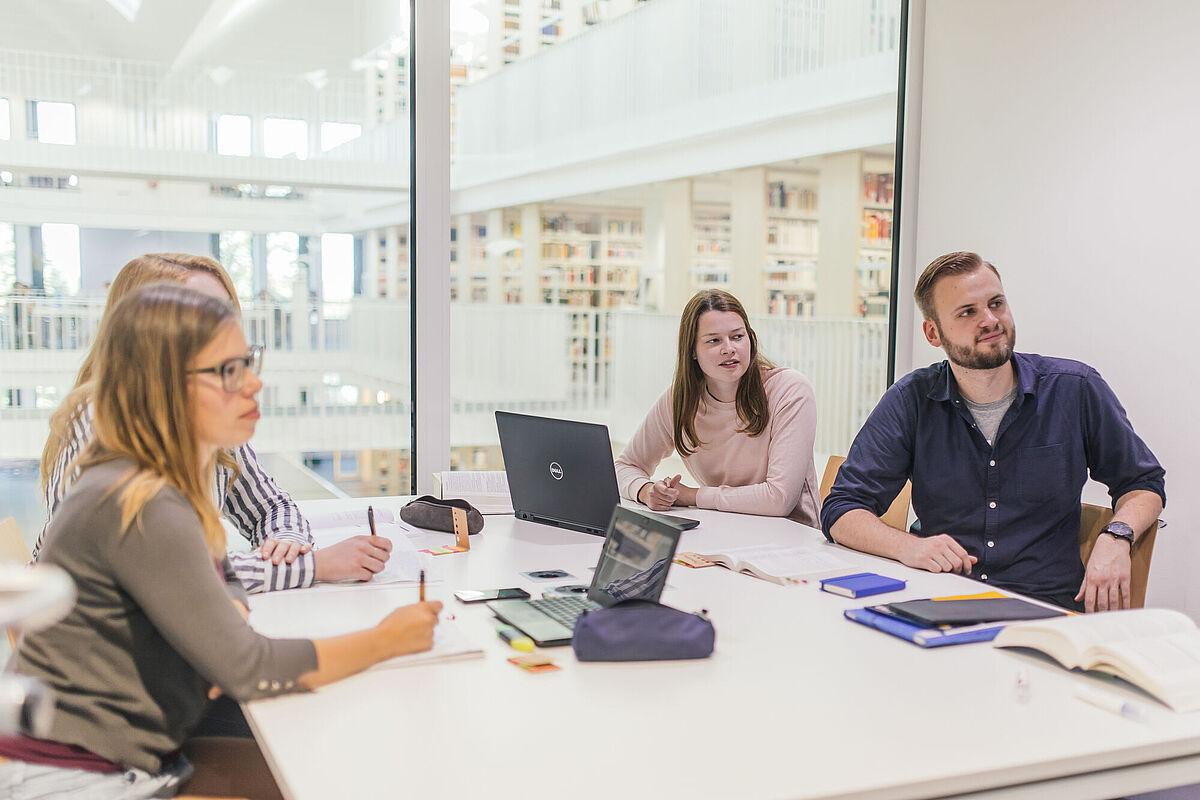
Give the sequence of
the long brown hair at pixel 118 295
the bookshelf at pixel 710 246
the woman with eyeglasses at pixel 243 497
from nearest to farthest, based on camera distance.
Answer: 1. the long brown hair at pixel 118 295
2. the woman with eyeglasses at pixel 243 497
3. the bookshelf at pixel 710 246

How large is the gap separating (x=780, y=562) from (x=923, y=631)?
0.54 meters

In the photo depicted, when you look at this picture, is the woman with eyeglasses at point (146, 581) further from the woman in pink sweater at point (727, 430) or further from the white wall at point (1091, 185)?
the white wall at point (1091, 185)

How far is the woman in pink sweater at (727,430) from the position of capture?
9.82ft

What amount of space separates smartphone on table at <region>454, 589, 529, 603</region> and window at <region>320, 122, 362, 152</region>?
6.77ft

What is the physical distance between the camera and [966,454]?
265cm

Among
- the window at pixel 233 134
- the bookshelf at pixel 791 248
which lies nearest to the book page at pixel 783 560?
the window at pixel 233 134

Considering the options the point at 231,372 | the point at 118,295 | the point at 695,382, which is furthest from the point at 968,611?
the point at 118,295

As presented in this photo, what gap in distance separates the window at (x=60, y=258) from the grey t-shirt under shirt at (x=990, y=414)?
2756mm

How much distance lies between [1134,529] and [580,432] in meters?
1.34

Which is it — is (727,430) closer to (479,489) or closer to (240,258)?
(479,489)

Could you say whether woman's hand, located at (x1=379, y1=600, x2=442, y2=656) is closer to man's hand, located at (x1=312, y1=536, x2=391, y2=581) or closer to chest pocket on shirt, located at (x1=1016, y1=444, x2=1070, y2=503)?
man's hand, located at (x1=312, y1=536, x2=391, y2=581)

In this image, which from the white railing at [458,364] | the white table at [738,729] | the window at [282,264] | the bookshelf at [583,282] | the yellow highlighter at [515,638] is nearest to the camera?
the white table at [738,729]

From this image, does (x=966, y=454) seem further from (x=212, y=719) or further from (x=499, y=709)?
(x=212, y=719)

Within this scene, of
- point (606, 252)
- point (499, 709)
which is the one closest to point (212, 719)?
point (499, 709)
